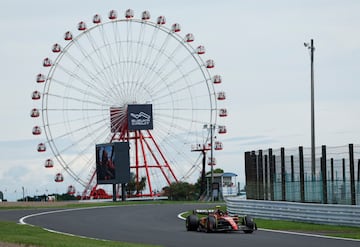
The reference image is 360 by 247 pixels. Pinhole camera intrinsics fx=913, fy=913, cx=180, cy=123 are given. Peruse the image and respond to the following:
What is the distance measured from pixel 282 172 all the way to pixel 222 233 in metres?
8.60

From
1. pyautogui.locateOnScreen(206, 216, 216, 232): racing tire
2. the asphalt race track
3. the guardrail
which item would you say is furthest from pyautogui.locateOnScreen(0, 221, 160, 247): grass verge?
the guardrail

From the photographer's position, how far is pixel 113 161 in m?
73.1

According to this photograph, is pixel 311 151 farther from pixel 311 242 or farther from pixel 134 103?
pixel 134 103

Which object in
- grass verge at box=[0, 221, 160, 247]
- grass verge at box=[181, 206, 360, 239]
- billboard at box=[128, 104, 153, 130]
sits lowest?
grass verge at box=[181, 206, 360, 239]

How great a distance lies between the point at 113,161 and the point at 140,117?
4.74 metres

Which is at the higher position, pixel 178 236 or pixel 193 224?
pixel 193 224

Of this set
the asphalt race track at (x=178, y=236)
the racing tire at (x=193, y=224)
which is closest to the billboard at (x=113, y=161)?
the asphalt race track at (x=178, y=236)

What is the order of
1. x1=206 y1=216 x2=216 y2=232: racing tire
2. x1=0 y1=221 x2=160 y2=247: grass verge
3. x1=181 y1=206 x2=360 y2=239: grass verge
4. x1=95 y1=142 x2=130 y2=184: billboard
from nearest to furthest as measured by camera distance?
1. x1=0 y1=221 x2=160 y2=247: grass verge
2. x1=181 y1=206 x2=360 y2=239: grass verge
3. x1=206 y1=216 x2=216 y2=232: racing tire
4. x1=95 y1=142 x2=130 y2=184: billboard

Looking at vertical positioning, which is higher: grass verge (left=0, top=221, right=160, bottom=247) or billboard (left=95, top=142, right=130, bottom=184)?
billboard (left=95, top=142, right=130, bottom=184)

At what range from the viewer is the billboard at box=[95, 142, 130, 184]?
239 feet

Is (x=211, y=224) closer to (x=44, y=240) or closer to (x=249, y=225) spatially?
(x=249, y=225)

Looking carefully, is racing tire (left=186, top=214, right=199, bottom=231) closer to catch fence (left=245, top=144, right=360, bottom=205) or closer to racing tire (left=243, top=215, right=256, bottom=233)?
racing tire (left=243, top=215, right=256, bottom=233)

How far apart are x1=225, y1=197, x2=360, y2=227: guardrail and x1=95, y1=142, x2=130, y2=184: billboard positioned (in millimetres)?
35426

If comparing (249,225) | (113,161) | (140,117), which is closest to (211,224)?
(249,225)
